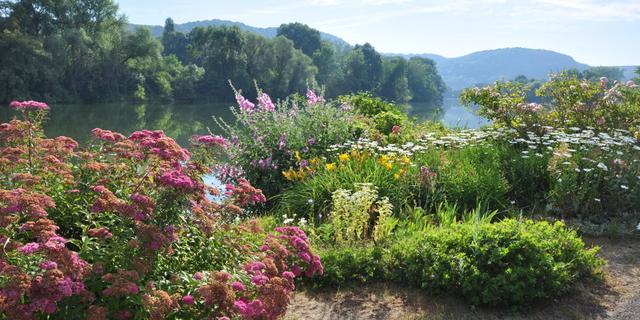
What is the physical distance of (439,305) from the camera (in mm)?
3965

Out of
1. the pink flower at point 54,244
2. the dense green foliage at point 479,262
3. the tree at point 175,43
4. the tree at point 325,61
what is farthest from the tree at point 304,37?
the pink flower at point 54,244

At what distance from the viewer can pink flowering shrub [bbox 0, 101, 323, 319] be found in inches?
93.9

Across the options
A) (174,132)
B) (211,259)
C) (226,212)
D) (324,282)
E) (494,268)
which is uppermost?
(226,212)

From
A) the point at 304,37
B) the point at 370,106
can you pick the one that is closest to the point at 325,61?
the point at 304,37

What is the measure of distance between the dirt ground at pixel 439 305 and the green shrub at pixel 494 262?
85 millimetres

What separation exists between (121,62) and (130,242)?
50058 millimetres

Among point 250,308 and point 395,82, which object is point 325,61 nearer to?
point 395,82

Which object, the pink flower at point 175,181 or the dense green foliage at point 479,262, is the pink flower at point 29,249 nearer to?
the pink flower at point 175,181

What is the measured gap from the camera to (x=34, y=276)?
2.32m

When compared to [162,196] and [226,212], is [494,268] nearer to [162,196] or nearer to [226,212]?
[226,212]

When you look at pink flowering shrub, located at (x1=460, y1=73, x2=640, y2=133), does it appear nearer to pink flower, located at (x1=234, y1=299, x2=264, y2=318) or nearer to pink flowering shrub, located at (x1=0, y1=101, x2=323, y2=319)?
pink flowering shrub, located at (x1=0, y1=101, x2=323, y2=319)

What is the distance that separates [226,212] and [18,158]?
1428 millimetres

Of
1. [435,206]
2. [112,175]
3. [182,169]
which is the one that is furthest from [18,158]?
[435,206]

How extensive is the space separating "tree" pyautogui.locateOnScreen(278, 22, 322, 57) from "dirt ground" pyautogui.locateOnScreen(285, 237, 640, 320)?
94957mm
